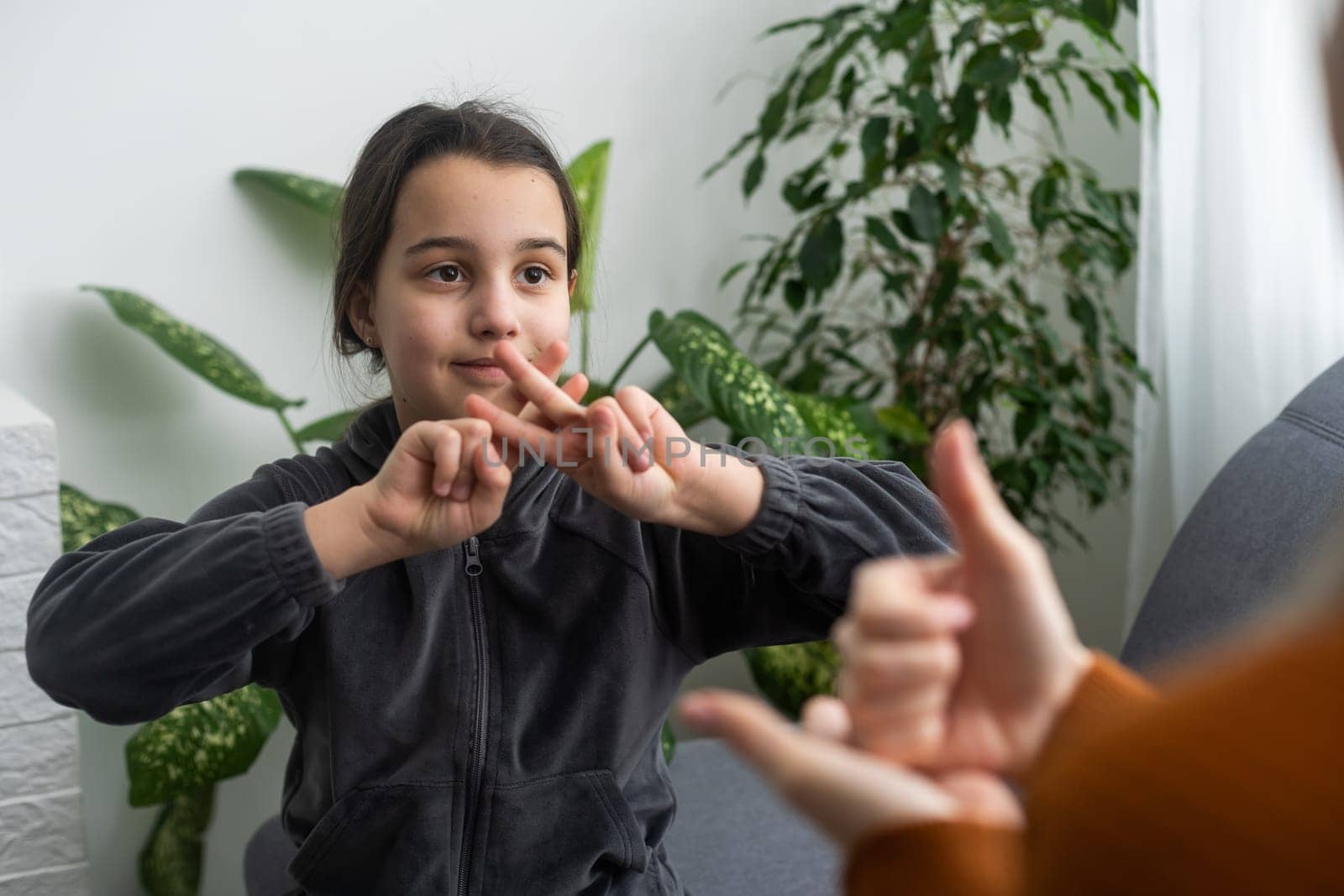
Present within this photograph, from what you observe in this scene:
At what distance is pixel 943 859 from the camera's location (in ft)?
1.46

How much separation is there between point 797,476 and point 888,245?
3.29 feet

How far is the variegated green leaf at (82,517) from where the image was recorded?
1577mm

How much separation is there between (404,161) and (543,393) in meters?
0.31

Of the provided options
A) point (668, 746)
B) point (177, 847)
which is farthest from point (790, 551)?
point (177, 847)

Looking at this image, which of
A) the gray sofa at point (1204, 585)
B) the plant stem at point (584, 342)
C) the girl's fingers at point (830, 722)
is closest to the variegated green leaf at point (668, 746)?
the gray sofa at point (1204, 585)

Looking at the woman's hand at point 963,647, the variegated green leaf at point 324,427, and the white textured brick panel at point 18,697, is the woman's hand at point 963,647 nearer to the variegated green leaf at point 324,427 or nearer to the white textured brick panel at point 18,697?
the white textured brick panel at point 18,697

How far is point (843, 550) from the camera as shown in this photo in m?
0.98

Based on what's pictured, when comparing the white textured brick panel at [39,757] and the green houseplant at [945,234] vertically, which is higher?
the green houseplant at [945,234]

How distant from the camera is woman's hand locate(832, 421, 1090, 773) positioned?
0.45 meters

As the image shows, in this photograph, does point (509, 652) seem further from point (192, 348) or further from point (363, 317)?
point (192, 348)

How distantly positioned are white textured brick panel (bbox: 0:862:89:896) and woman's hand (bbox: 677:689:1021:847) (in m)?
1.31

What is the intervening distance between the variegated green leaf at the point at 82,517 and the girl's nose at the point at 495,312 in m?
0.82

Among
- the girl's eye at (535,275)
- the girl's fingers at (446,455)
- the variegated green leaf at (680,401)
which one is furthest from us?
the variegated green leaf at (680,401)

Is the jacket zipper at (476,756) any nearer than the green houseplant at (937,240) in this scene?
Yes
